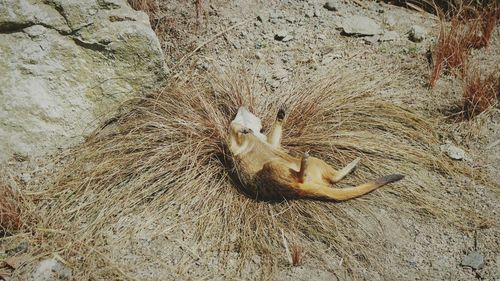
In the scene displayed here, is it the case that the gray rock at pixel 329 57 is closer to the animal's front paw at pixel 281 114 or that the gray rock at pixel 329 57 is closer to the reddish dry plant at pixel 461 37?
the reddish dry plant at pixel 461 37

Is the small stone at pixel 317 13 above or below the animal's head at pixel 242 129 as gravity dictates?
above

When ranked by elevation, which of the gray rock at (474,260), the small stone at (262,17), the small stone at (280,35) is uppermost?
the small stone at (262,17)

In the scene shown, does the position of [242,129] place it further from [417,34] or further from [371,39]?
[417,34]

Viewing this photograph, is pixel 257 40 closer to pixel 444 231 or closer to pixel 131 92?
pixel 131 92

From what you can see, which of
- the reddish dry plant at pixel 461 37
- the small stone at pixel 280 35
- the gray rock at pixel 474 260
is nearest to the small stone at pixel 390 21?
the reddish dry plant at pixel 461 37

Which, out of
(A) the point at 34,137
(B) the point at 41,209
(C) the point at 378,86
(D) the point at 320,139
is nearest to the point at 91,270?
(B) the point at 41,209

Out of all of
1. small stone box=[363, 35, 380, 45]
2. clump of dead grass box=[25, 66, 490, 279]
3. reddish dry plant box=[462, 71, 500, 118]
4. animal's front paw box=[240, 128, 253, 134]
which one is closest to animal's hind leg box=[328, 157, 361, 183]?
clump of dead grass box=[25, 66, 490, 279]
